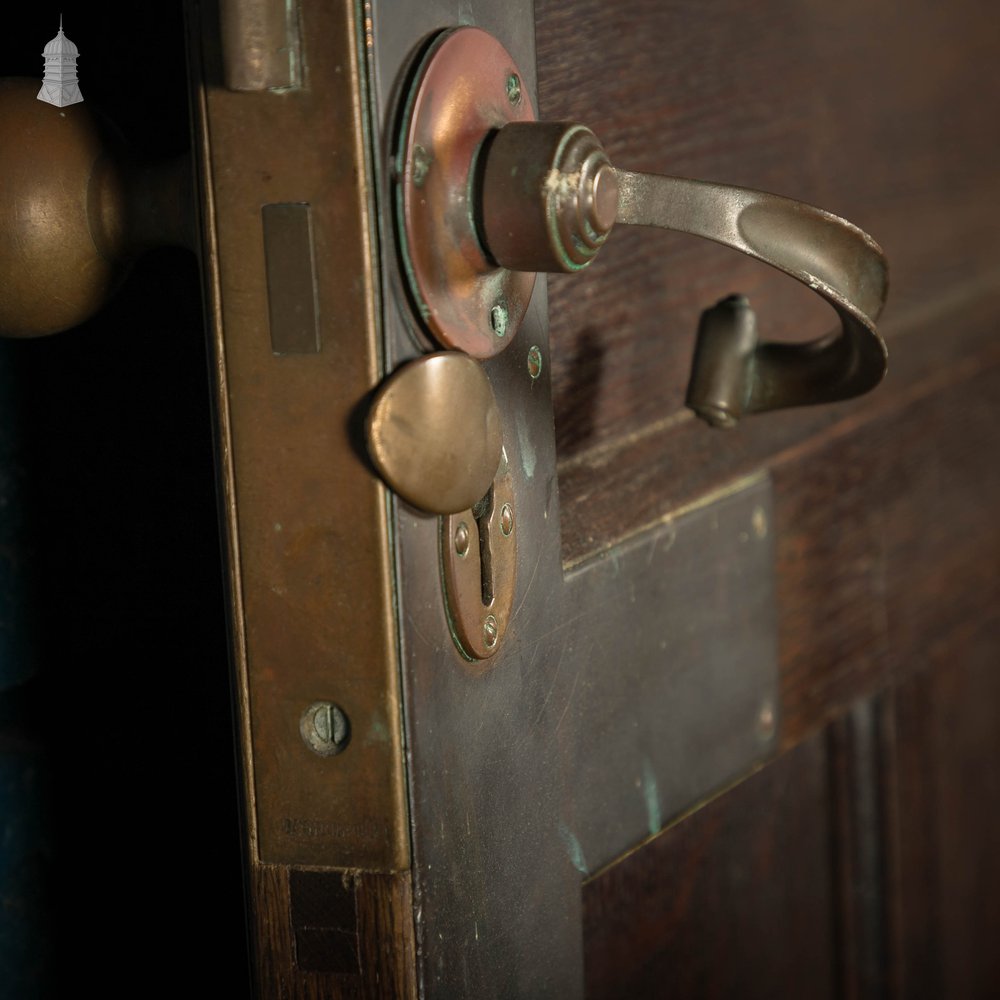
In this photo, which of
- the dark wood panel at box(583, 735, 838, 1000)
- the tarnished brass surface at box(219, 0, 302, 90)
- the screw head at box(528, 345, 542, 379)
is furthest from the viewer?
the dark wood panel at box(583, 735, 838, 1000)

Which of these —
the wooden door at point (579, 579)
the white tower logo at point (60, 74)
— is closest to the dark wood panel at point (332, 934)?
the wooden door at point (579, 579)

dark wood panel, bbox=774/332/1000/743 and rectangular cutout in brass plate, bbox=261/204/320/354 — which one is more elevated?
rectangular cutout in brass plate, bbox=261/204/320/354

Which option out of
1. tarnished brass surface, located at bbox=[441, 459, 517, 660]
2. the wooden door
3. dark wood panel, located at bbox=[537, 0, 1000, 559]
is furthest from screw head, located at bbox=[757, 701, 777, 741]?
tarnished brass surface, located at bbox=[441, 459, 517, 660]

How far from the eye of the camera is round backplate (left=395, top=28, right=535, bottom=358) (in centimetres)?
36

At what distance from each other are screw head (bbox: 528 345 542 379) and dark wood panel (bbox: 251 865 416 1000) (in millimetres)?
156

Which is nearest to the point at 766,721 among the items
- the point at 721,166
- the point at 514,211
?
the point at 721,166

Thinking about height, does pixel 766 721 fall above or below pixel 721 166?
below

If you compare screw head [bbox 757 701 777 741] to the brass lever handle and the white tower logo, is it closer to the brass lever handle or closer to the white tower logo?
the brass lever handle

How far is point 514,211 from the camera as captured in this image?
1.22ft

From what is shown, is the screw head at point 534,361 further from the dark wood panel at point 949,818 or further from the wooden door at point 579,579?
the dark wood panel at point 949,818

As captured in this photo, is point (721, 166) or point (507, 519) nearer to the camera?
point (507, 519)

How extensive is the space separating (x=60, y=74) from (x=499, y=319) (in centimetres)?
13

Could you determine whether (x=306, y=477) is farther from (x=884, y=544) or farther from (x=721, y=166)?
(x=884, y=544)

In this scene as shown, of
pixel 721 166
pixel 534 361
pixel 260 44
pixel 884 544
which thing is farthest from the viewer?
pixel 884 544
